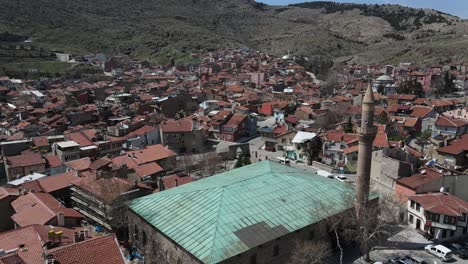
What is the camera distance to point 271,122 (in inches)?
2461

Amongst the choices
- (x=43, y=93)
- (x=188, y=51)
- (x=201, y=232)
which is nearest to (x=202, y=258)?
(x=201, y=232)

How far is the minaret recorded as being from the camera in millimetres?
26078

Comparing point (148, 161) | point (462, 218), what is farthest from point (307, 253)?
point (148, 161)

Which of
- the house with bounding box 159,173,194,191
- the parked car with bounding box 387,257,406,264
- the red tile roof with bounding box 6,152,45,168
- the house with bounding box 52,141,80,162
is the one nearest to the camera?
the parked car with bounding box 387,257,406,264

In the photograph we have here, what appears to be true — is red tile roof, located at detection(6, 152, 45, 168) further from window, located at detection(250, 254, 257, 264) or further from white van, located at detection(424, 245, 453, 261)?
white van, located at detection(424, 245, 453, 261)

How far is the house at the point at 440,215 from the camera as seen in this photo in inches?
1089

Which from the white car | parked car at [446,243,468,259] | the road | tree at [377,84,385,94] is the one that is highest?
tree at [377,84,385,94]

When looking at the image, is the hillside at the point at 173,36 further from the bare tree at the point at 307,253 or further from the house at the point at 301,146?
the bare tree at the point at 307,253

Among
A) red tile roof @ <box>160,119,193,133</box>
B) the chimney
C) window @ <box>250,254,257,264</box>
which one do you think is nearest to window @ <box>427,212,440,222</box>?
window @ <box>250,254,257,264</box>

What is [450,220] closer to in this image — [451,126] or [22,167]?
[451,126]

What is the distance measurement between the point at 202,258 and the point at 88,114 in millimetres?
50495

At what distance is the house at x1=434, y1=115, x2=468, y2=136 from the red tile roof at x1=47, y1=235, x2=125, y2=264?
42696 mm

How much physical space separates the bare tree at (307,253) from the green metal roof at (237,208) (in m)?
1.06

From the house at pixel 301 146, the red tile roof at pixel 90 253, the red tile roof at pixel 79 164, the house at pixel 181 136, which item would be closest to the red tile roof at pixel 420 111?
the house at pixel 301 146
